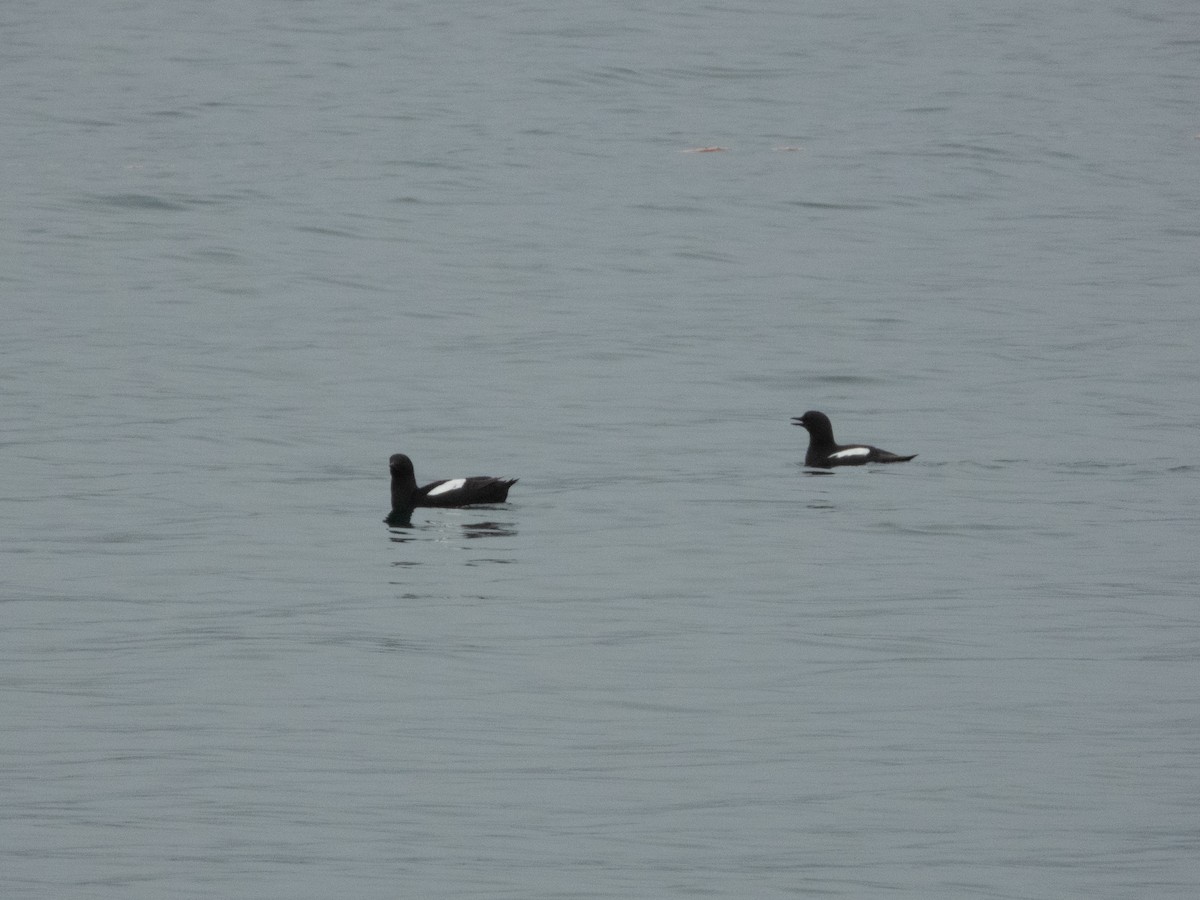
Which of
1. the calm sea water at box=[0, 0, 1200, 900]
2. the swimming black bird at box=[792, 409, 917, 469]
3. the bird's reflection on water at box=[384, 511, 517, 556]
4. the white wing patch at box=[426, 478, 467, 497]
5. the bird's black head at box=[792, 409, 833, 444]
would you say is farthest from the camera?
the bird's black head at box=[792, 409, 833, 444]

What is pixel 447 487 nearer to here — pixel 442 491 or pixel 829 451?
pixel 442 491

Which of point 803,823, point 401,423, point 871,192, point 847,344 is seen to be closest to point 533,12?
point 871,192

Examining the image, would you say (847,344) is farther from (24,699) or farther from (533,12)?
(533,12)

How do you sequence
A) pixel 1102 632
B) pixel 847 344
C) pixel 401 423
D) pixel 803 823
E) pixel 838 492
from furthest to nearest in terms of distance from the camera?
1. pixel 847 344
2. pixel 401 423
3. pixel 838 492
4. pixel 1102 632
5. pixel 803 823

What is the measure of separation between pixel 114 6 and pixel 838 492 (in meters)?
54.6

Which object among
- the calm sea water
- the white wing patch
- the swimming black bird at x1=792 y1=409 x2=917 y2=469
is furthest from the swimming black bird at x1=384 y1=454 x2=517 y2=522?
the swimming black bird at x1=792 y1=409 x2=917 y2=469

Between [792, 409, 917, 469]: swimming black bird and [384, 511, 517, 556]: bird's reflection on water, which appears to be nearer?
[384, 511, 517, 556]: bird's reflection on water

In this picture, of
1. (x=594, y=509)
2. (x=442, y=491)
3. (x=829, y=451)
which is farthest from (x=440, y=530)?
(x=829, y=451)

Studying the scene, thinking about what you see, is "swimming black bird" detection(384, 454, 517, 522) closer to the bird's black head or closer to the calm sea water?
the calm sea water

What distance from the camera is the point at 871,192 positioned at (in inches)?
1703

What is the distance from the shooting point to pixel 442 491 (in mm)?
18500

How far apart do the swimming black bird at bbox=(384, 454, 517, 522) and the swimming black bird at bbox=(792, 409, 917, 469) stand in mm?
3831

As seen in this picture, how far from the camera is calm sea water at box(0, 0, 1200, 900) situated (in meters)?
10.3

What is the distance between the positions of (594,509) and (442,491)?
4.35ft
